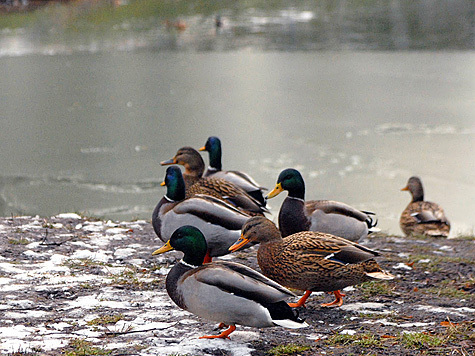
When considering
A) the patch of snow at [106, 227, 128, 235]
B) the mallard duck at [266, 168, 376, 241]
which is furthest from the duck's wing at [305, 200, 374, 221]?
the patch of snow at [106, 227, 128, 235]

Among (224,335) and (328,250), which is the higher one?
(328,250)

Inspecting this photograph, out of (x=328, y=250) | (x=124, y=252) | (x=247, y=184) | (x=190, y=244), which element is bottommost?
(x=124, y=252)

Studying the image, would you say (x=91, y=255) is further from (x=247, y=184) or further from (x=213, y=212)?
(x=247, y=184)

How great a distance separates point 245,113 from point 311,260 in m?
8.60

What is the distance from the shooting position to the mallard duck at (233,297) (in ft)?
10.9

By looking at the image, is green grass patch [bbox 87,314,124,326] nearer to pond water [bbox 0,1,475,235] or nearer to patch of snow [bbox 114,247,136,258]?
patch of snow [bbox 114,247,136,258]

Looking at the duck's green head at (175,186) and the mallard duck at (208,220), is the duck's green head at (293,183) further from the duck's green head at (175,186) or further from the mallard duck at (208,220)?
the duck's green head at (175,186)

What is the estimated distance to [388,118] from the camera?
12156 mm

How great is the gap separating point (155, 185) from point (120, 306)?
4.92 metres

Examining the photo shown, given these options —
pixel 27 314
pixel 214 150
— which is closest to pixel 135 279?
pixel 27 314

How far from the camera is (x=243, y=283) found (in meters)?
3.37

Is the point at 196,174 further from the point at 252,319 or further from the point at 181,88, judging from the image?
the point at 181,88

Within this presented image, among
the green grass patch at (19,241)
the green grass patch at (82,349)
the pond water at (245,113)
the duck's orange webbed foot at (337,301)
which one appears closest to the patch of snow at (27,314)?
the green grass patch at (82,349)

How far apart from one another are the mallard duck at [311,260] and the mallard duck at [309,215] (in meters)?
0.81
